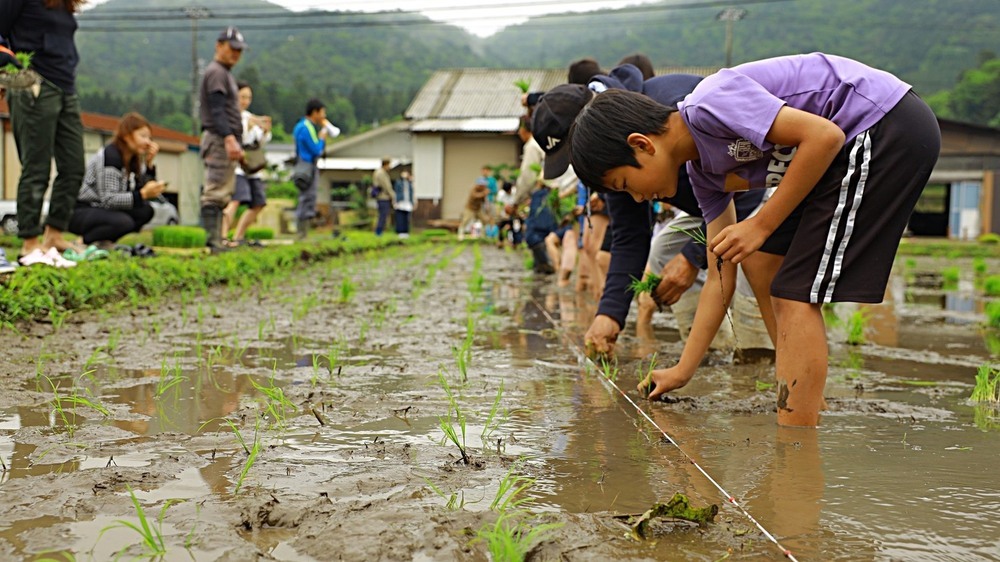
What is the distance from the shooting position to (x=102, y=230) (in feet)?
24.5

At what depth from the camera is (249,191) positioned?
32.5 feet

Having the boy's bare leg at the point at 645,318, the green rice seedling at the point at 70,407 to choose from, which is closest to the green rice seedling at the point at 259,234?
the boy's bare leg at the point at 645,318

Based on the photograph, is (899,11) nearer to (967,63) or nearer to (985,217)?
(967,63)

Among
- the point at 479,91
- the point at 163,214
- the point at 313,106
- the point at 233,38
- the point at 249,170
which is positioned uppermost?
the point at 479,91

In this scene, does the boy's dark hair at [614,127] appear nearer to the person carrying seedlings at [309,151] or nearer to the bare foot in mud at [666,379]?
the bare foot in mud at [666,379]

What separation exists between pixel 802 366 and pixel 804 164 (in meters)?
0.54

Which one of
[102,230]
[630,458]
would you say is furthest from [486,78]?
[630,458]

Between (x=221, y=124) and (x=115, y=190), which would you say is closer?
(x=115, y=190)

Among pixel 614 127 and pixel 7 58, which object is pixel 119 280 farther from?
pixel 614 127

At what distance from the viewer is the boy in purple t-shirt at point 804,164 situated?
2.49m

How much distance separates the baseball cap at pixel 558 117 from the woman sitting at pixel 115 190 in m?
→ 4.45

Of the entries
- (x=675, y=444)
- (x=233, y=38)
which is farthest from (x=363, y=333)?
(x=233, y=38)

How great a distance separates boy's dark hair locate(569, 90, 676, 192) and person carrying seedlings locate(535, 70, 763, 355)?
0.88m

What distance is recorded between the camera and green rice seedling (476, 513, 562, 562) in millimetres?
1474
